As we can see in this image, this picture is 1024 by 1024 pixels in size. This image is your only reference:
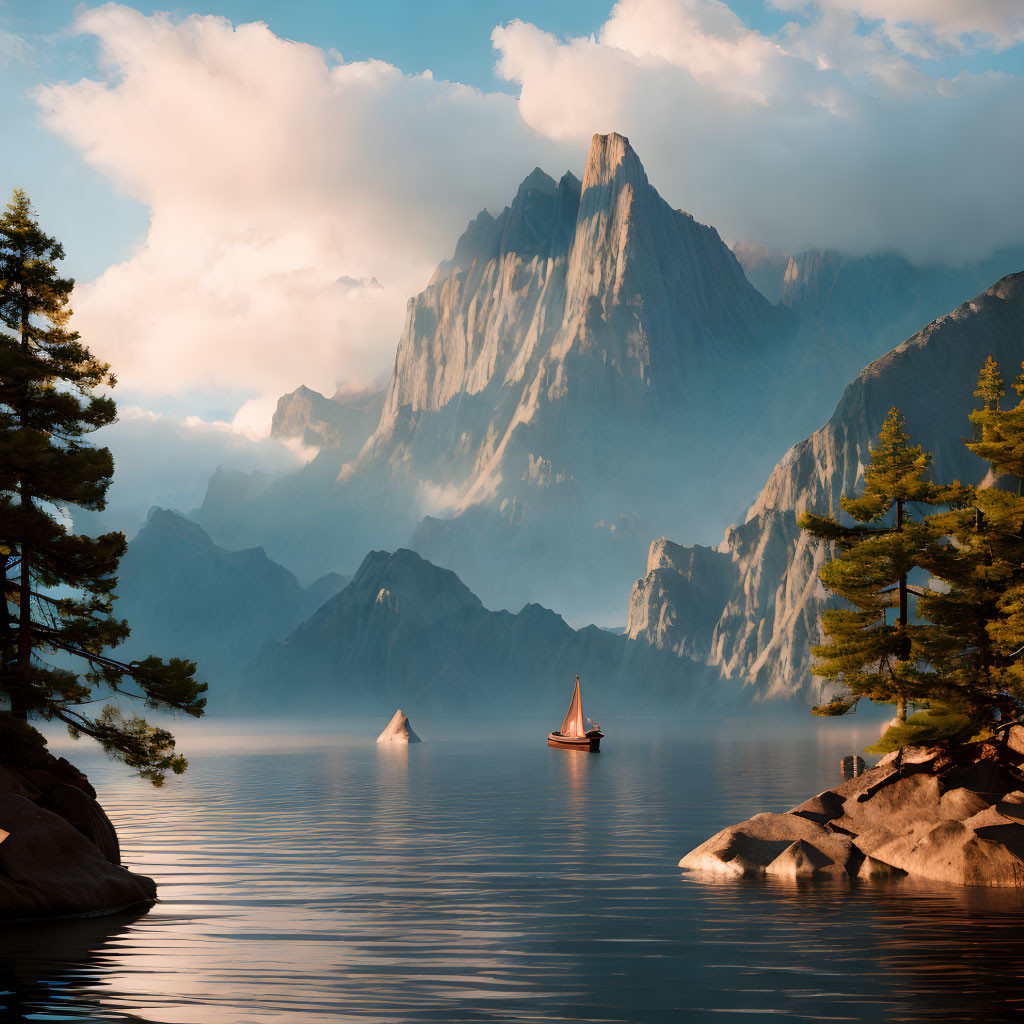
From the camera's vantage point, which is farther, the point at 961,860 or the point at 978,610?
the point at 978,610

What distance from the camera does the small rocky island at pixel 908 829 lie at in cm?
3152

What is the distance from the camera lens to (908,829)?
35062mm

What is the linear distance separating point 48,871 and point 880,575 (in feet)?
99.6

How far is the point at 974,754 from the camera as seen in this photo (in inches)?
1510

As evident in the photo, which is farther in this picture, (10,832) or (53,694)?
(53,694)

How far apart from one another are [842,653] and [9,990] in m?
30.5

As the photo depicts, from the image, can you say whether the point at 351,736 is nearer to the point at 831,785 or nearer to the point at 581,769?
the point at 581,769

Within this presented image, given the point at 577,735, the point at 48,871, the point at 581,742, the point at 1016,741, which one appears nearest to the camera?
the point at 48,871

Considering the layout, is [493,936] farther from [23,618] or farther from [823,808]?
[823,808]

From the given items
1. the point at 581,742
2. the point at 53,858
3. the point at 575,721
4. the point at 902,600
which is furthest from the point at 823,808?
the point at 575,721

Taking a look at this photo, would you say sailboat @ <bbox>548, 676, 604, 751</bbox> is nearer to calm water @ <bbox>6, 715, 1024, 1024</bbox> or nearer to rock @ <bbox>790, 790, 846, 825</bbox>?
calm water @ <bbox>6, 715, 1024, 1024</bbox>

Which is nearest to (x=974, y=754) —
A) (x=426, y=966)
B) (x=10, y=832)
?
(x=426, y=966)

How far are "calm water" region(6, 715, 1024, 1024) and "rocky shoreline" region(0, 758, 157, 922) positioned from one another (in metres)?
1.17

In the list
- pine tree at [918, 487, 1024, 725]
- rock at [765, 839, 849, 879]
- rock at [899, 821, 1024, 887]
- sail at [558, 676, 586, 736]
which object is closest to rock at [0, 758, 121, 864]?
rock at [765, 839, 849, 879]
